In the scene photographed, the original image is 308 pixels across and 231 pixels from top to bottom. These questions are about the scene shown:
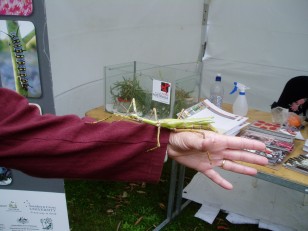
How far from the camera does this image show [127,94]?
6.35ft

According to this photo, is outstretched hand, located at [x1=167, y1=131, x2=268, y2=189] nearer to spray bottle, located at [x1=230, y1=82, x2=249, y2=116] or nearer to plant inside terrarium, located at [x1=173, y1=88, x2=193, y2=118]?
plant inside terrarium, located at [x1=173, y1=88, x2=193, y2=118]

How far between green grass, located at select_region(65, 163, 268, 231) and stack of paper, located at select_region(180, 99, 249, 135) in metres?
0.99

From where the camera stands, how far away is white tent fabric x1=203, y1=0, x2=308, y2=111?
2.95 meters

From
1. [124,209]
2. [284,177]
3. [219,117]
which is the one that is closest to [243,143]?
[284,177]

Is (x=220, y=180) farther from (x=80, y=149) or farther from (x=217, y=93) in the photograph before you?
(x=217, y=93)

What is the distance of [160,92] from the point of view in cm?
180

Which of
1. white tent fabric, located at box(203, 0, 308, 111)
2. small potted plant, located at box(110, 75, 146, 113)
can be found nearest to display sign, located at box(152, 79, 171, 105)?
small potted plant, located at box(110, 75, 146, 113)

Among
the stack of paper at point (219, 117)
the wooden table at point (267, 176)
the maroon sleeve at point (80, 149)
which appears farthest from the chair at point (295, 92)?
the maroon sleeve at point (80, 149)

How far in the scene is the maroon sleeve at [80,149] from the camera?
83cm

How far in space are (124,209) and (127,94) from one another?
104 cm

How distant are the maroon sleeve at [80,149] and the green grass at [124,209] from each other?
146cm

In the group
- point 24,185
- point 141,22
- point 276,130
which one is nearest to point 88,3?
point 141,22

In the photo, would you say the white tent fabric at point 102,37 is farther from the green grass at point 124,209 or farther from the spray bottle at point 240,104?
the spray bottle at point 240,104

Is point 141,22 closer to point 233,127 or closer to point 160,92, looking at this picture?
point 160,92
